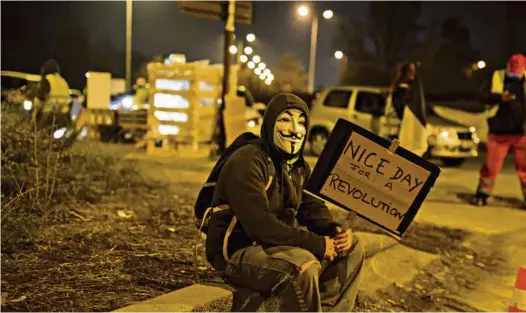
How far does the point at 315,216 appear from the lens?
400 centimetres

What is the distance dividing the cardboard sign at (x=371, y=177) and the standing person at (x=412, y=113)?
5.49m

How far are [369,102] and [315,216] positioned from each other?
35.4ft

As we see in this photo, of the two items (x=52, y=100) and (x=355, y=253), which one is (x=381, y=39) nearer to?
(x=52, y=100)

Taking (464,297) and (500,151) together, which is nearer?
(464,297)

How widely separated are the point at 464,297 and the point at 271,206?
8.80ft

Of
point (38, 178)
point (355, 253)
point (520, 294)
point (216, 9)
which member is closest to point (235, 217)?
point (355, 253)

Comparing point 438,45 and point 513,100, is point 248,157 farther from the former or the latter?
point 438,45

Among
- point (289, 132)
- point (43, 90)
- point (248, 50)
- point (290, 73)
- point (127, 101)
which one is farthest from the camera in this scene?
point (290, 73)

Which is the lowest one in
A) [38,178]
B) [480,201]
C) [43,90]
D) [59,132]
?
[480,201]

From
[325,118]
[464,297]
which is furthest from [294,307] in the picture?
[325,118]

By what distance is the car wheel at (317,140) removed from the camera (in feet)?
47.8

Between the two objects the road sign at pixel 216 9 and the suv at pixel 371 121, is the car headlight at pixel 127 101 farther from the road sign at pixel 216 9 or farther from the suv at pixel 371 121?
the road sign at pixel 216 9

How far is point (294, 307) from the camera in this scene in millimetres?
3365

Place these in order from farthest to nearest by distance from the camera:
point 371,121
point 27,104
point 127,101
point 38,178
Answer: point 127,101
point 371,121
point 27,104
point 38,178
